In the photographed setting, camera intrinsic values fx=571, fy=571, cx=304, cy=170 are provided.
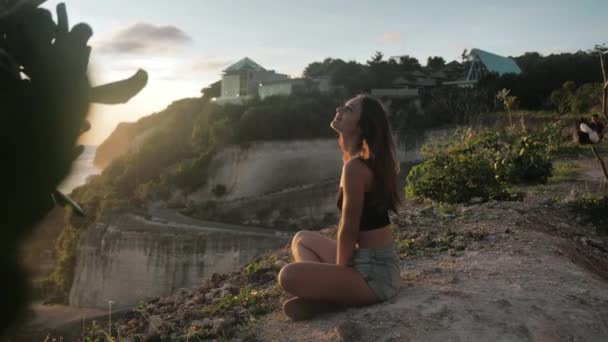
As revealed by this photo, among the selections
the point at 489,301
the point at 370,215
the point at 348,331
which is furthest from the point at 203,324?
the point at 489,301

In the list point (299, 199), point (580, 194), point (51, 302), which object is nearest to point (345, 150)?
point (580, 194)

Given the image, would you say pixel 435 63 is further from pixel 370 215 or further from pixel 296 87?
pixel 370 215

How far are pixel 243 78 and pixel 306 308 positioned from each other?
3987 cm

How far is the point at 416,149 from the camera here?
31.7m

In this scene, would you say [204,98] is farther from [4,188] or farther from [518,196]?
[4,188]

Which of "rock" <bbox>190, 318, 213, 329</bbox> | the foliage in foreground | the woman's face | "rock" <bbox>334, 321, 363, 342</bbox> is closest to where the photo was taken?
"rock" <bbox>334, 321, 363, 342</bbox>

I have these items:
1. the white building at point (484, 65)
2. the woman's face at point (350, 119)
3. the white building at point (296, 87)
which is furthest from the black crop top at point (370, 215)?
the white building at point (484, 65)

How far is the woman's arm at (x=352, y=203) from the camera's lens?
3396mm

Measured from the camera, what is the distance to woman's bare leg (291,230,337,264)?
3.92 m

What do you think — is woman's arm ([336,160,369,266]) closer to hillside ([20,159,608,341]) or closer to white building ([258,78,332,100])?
hillside ([20,159,608,341])

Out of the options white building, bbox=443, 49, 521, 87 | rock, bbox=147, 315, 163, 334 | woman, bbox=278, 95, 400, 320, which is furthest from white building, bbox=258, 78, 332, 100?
woman, bbox=278, 95, 400, 320

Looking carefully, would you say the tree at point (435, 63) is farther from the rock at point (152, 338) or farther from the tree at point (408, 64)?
the rock at point (152, 338)

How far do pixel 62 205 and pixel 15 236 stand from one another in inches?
6.5

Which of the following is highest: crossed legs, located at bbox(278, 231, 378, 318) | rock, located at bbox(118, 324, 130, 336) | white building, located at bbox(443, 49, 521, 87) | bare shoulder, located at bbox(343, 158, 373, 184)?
white building, located at bbox(443, 49, 521, 87)
